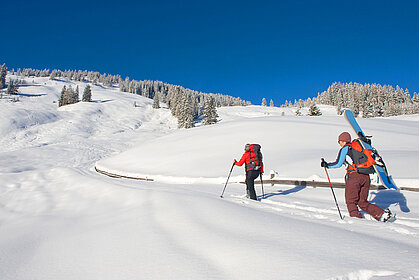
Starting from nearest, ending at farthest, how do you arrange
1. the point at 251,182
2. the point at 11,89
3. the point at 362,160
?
1. the point at 362,160
2. the point at 251,182
3. the point at 11,89

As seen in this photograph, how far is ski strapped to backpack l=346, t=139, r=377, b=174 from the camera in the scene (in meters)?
4.68

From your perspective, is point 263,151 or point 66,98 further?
point 66,98

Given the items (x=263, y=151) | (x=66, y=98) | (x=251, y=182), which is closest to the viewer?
(x=251, y=182)

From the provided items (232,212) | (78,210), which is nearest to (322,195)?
(232,212)

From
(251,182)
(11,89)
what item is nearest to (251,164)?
(251,182)

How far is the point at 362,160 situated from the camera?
4.75 meters

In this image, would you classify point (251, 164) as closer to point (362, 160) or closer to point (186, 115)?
point (362, 160)

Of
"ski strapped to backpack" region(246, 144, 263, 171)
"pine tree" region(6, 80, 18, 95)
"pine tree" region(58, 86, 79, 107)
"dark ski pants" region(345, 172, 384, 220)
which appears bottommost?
"dark ski pants" region(345, 172, 384, 220)

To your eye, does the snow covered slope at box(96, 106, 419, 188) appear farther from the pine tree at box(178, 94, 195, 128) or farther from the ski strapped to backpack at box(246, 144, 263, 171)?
the pine tree at box(178, 94, 195, 128)

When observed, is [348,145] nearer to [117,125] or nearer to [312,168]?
[312,168]

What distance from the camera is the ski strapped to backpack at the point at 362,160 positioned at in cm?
468

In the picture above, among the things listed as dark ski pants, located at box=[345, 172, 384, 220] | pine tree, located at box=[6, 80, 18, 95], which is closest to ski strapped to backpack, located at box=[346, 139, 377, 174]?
dark ski pants, located at box=[345, 172, 384, 220]

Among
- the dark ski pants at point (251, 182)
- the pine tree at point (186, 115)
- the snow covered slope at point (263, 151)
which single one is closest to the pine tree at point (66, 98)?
the pine tree at point (186, 115)

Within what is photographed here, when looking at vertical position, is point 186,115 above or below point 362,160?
above
